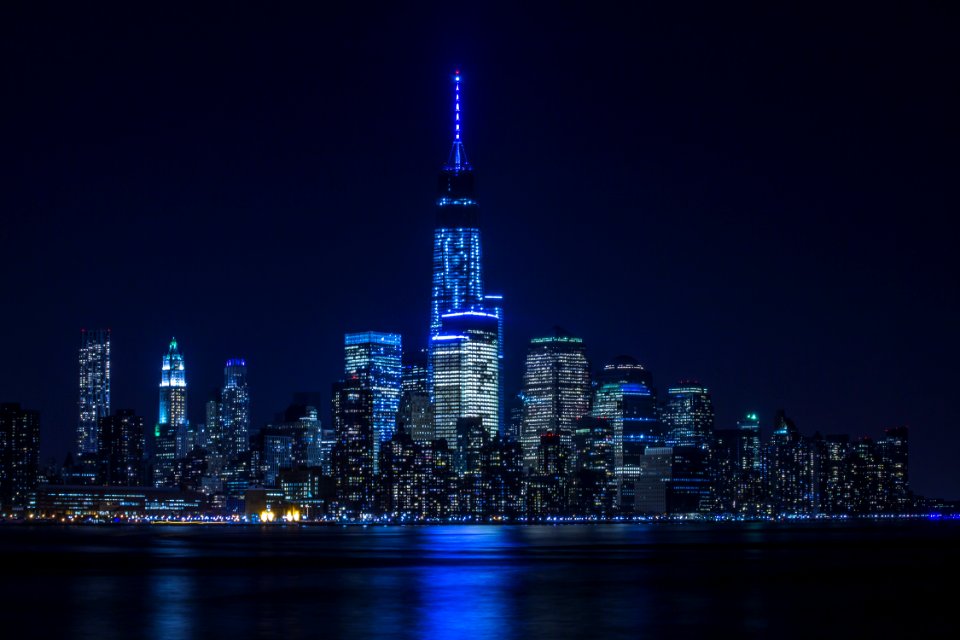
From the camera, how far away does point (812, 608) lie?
71875 millimetres

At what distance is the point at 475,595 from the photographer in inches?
3108

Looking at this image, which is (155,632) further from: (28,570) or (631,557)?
(631,557)

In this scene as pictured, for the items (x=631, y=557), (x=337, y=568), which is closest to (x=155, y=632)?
(x=337, y=568)

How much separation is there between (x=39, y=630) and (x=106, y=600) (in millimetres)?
16883

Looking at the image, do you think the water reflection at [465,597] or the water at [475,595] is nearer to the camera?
the water reflection at [465,597]

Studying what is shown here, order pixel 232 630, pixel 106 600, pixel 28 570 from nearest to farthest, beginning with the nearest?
pixel 232 630 < pixel 106 600 < pixel 28 570

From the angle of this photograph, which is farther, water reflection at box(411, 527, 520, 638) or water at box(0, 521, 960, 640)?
water at box(0, 521, 960, 640)

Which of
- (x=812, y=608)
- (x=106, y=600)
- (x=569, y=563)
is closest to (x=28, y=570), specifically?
(x=106, y=600)

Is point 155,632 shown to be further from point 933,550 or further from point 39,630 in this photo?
point 933,550

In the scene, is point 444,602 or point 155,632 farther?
point 444,602

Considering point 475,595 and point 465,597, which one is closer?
point 465,597

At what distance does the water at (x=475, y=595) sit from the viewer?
2436 inches

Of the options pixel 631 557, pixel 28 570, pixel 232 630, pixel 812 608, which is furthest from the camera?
pixel 631 557

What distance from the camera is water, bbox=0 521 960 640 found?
61875 millimetres
